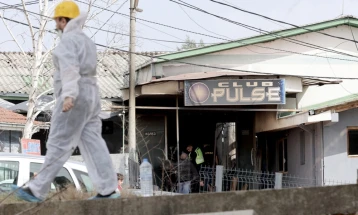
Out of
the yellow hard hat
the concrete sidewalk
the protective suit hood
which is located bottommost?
the concrete sidewalk

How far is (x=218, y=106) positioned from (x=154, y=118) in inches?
118

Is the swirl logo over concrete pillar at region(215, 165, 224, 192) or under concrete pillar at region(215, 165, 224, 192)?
over

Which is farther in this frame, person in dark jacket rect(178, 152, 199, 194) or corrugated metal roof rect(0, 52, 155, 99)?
corrugated metal roof rect(0, 52, 155, 99)

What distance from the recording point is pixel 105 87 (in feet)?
101

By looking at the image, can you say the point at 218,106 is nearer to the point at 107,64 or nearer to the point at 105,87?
the point at 105,87

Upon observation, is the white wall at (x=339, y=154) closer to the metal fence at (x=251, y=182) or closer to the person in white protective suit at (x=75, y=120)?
the metal fence at (x=251, y=182)

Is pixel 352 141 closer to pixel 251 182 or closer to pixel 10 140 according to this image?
pixel 251 182

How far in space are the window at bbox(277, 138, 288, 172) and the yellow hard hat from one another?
723 inches

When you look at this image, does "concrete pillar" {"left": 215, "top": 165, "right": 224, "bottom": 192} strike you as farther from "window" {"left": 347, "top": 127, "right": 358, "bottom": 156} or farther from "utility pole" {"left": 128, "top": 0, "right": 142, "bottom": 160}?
"window" {"left": 347, "top": 127, "right": 358, "bottom": 156}

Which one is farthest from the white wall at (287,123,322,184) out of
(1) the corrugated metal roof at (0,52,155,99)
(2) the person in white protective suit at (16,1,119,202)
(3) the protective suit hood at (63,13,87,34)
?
(3) the protective suit hood at (63,13,87,34)

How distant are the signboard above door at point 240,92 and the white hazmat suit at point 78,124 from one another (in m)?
14.6

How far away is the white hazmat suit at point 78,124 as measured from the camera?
702 cm

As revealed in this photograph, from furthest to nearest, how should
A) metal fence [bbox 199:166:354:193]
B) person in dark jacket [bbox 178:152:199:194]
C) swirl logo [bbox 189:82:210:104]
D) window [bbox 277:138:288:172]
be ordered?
window [bbox 277:138:288:172] < swirl logo [bbox 189:82:210:104] < person in dark jacket [bbox 178:152:199:194] < metal fence [bbox 199:166:354:193]

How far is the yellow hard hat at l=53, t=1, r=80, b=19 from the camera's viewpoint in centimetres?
712
